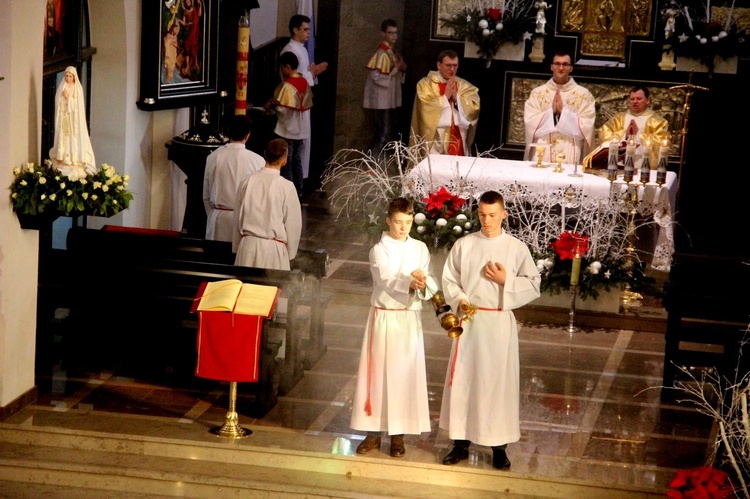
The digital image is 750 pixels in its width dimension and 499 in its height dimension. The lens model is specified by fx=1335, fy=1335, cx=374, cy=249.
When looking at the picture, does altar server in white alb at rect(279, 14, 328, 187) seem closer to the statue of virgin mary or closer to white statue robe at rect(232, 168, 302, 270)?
white statue robe at rect(232, 168, 302, 270)

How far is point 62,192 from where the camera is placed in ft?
26.7

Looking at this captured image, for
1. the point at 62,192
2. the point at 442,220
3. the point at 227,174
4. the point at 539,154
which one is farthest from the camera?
the point at 539,154

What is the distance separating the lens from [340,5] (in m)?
17.0

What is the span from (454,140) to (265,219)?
5836 mm

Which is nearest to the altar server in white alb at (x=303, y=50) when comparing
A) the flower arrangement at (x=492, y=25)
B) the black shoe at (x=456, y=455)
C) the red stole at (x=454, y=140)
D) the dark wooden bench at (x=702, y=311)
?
the red stole at (x=454, y=140)

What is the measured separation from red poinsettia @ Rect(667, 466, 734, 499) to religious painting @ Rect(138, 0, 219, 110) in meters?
6.67

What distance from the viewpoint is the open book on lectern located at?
8070 millimetres

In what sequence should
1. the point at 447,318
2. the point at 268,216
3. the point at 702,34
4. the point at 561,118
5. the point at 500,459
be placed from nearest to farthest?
the point at 447,318 → the point at 500,459 → the point at 268,216 → the point at 561,118 → the point at 702,34

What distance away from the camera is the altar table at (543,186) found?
467 inches

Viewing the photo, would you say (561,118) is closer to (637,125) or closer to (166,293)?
(637,125)

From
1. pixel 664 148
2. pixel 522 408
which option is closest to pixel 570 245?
pixel 664 148

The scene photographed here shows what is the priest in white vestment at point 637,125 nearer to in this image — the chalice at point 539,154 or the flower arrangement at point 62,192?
the chalice at point 539,154

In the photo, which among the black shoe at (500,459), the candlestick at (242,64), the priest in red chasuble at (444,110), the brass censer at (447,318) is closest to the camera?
the brass censer at (447,318)

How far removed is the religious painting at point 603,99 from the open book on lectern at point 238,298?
8.51m
